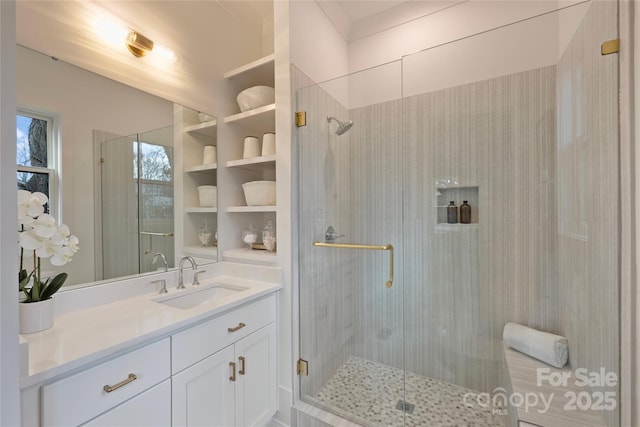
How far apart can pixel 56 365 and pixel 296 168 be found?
1.36 meters

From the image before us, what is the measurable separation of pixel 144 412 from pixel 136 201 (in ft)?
3.35

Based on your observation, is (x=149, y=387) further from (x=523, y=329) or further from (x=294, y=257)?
(x=523, y=329)

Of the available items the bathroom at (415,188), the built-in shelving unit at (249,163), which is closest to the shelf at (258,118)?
the built-in shelving unit at (249,163)

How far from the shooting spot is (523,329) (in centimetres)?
157

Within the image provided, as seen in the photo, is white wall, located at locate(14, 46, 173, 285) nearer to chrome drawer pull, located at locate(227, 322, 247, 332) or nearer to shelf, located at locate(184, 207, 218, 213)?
shelf, located at locate(184, 207, 218, 213)

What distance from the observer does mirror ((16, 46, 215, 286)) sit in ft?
3.84

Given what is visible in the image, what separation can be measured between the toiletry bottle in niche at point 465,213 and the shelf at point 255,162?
4.35 ft

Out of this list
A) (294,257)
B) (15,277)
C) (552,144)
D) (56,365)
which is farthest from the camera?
(294,257)

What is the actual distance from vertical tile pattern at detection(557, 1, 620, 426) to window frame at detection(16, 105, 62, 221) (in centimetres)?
238

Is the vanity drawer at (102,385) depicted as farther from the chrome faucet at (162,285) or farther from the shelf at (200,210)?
the shelf at (200,210)

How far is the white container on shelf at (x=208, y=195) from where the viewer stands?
183 cm

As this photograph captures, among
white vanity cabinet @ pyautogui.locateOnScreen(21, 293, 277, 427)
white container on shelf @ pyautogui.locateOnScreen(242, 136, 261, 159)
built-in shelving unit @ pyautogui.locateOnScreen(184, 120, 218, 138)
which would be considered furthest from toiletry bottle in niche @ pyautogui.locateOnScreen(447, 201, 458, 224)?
built-in shelving unit @ pyautogui.locateOnScreen(184, 120, 218, 138)

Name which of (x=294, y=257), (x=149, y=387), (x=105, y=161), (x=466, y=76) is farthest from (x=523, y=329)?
(x=105, y=161)

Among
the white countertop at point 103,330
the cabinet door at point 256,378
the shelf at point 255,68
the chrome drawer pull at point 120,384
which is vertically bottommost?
the cabinet door at point 256,378
